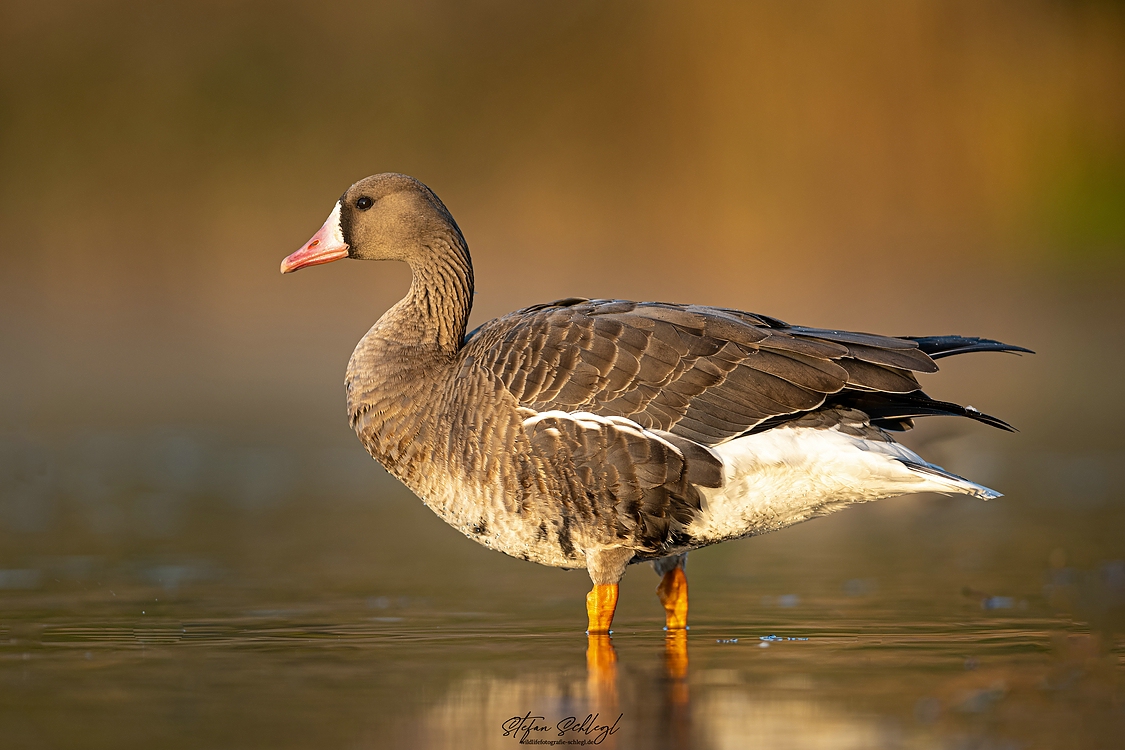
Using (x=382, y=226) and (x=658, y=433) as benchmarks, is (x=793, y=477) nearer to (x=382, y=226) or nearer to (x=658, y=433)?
(x=658, y=433)

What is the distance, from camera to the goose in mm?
6953

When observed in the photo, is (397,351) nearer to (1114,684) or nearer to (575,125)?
(1114,684)

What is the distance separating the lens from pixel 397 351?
7.83 meters

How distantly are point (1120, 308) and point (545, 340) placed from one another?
1965 cm

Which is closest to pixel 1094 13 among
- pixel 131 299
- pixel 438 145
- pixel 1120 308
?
pixel 1120 308

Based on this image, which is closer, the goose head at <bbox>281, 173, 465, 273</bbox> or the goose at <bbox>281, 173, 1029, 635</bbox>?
the goose at <bbox>281, 173, 1029, 635</bbox>

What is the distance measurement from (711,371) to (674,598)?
1.16 meters

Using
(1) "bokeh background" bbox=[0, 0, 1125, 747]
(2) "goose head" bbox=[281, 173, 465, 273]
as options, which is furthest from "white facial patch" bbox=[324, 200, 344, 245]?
(1) "bokeh background" bbox=[0, 0, 1125, 747]

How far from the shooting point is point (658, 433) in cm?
700

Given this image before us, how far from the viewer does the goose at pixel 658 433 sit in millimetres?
6953

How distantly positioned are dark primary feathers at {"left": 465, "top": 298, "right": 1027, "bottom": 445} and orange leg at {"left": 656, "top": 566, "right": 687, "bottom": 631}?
33.0 inches
